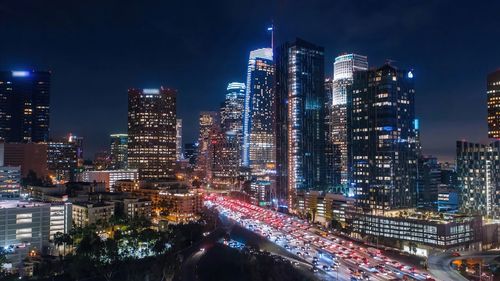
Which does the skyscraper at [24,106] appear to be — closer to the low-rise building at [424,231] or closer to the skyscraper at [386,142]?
the skyscraper at [386,142]

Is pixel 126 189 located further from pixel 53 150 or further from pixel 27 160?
pixel 53 150

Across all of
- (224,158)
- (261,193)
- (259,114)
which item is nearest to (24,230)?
(261,193)

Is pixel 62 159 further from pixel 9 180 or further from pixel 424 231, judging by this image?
pixel 424 231

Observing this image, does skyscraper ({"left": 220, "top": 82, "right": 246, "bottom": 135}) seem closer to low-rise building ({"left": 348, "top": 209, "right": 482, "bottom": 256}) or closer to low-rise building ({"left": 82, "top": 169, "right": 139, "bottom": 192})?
low-rise building ({"left": 82, "top": 169, "right": 139, "bottom": 192})

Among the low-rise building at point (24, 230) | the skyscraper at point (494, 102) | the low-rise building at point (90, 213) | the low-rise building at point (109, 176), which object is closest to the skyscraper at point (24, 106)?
the low-rise building at point (109, 176)

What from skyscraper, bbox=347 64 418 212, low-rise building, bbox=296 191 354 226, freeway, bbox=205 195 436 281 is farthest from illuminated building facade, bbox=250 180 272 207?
skyscraper, bbox=347 64 418 212
